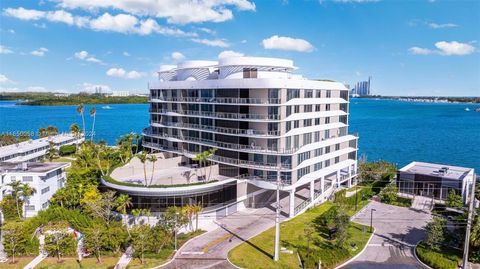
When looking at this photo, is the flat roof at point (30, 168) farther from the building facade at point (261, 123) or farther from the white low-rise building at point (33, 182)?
the building facade at point (261, 123)

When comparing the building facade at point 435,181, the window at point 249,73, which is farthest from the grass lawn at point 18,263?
the building facade at point 435,181

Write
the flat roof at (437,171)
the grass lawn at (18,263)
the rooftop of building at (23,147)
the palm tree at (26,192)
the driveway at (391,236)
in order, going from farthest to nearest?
the rooftop of building at (23,147) → the flat roof at (437,171) → the palm tree at (26,192) → the driveway at (391,236) → the grass lawn at (18,263)

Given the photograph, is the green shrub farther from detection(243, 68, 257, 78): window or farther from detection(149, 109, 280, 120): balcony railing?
detection(243, 68, 257, 78): window

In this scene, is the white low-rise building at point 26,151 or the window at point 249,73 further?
the white low-rise building at point 26,151

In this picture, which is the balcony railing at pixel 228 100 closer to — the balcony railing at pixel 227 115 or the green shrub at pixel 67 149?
the balcony railing at pixel 227 115

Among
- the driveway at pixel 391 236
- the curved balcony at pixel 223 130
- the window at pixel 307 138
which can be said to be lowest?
the driveway at pixel 391 236

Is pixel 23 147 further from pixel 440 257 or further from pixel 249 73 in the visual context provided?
pixel 440 257

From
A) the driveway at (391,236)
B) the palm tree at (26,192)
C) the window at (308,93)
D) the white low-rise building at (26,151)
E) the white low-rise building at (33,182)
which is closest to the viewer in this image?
the driveway at (391,236)

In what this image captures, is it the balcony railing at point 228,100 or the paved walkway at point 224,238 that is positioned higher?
the balcony railing at point 228,100

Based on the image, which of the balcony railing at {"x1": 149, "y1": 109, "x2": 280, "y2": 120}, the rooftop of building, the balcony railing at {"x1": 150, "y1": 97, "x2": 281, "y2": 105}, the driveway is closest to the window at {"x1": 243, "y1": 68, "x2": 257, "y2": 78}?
the balcony railing at {"x1": 150, "y1": 97, "x2": 281, "y2": 105}
